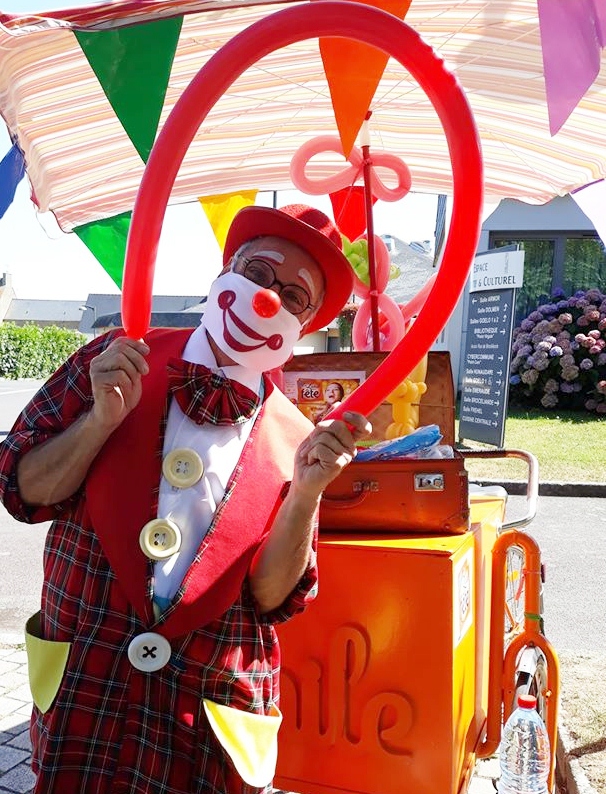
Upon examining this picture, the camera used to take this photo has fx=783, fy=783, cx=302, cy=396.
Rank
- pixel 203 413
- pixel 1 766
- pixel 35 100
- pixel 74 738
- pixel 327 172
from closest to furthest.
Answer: pixel 74 738 → pixel 203 413 → pixel 35 100 → pixel 1 766 → pixel 327 172

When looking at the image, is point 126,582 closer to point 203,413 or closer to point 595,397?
point 203,413

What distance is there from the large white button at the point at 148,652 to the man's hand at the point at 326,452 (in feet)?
1.27

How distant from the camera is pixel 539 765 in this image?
7.38 feet

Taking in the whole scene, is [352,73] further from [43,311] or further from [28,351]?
[43,311]

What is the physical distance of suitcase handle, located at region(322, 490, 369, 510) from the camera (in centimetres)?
221

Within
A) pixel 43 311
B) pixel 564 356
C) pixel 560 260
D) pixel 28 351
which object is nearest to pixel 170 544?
pixel 564 356

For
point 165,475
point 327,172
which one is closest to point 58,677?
point 165,475

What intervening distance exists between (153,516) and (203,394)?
0.27 metres

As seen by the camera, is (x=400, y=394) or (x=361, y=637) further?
(x=400, y=394)

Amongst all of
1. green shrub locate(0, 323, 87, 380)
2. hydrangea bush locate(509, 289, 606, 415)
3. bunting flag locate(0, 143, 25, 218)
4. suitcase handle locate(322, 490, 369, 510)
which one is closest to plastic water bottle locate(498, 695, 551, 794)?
suitcase handle locate(322, 490, 369, 510)

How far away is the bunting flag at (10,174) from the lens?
2.48m

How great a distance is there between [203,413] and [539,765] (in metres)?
1.49

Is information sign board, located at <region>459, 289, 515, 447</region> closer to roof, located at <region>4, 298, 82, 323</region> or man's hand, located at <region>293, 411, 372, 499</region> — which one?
man's hand, located at <region>293, 411, 372, 499</region>

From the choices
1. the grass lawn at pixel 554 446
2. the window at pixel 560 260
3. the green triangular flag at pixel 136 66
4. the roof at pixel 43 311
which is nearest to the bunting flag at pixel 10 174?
the green triangular flag at pixel 136 66
